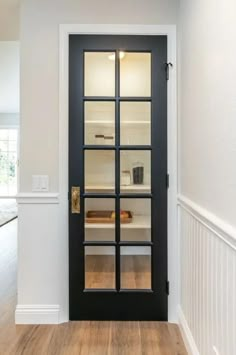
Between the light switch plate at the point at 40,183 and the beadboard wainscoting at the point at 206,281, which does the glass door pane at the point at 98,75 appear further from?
the beadboard wainscoting at the point at 206,281

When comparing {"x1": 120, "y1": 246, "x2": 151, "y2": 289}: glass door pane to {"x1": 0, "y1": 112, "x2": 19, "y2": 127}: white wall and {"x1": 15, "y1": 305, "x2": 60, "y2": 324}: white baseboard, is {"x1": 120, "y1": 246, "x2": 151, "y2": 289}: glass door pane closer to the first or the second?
{"x1": 15, "y1": 305, "x2": 60, "y2": 324}: white baseboard

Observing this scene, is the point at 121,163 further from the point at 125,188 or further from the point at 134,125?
the point at 134,125

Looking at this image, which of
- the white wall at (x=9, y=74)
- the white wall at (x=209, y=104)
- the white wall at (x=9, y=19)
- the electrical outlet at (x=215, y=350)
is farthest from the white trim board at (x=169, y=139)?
the white wall at (x=9, y=74)

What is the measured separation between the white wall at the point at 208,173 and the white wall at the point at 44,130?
523mm

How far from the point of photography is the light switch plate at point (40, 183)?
2535 millimetres

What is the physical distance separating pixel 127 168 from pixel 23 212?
2.83 ft

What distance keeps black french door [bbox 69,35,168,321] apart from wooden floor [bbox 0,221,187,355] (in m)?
0.11

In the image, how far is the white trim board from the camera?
2.52m

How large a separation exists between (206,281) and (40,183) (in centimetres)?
141

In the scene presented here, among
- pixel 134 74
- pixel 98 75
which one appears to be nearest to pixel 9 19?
pixel 98 75

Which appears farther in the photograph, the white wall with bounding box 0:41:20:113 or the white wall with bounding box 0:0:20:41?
the white wall with bounding box 0:41:20:113

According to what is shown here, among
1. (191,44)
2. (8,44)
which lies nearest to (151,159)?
(191,44)

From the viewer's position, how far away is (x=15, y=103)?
27.6 feet

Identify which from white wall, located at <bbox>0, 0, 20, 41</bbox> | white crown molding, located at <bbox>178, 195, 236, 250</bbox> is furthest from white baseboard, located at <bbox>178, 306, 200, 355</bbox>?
white wall, located at <bbox>0, 0, 20, 41</bbox>
